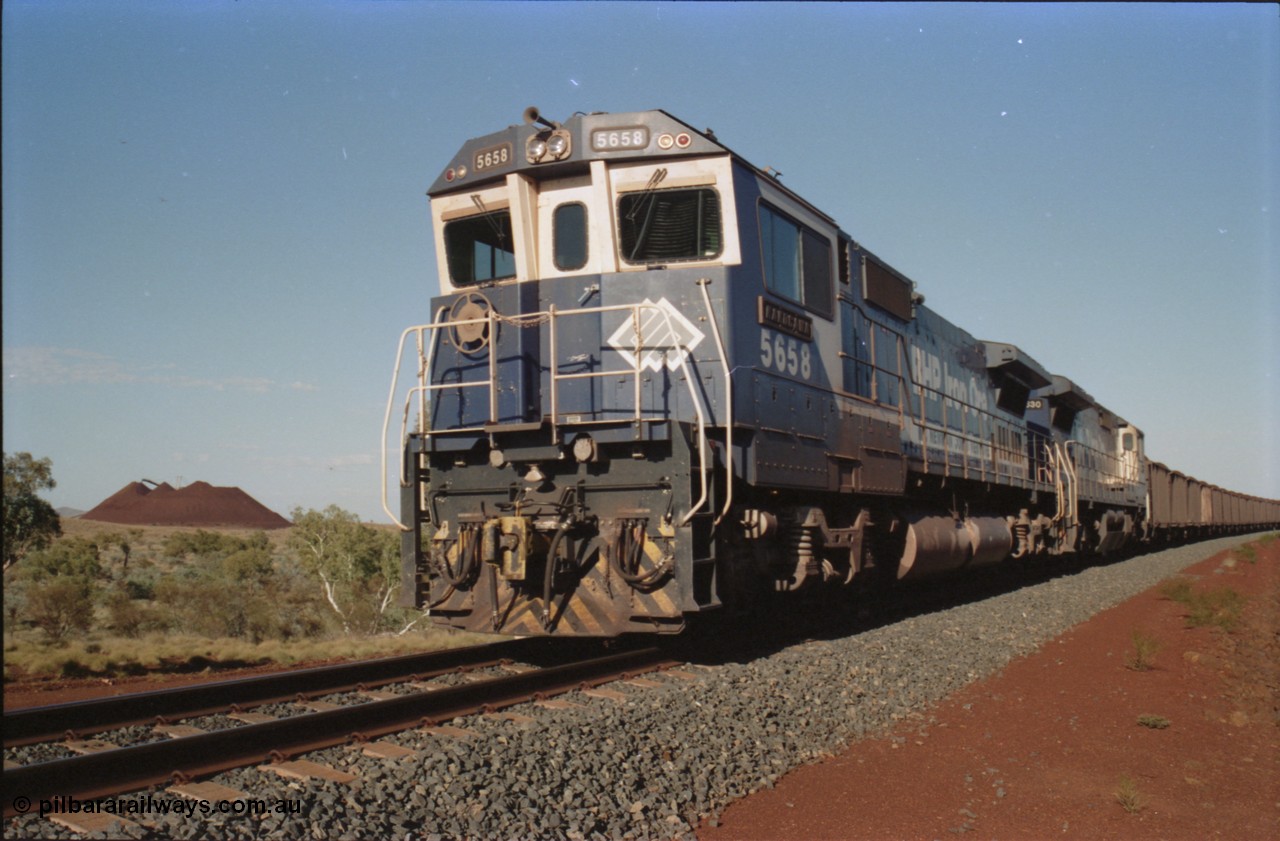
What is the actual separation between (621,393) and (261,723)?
3782 millimetres

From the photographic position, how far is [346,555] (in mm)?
22828

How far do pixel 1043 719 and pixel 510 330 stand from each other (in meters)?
5.08

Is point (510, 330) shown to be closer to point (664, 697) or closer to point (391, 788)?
point (664, 697)

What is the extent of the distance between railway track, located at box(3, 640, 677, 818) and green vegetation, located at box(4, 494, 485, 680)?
3.07 metres

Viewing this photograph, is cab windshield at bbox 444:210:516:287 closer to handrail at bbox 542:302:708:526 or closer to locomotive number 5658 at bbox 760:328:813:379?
handrail at bbox 542:302:708:526

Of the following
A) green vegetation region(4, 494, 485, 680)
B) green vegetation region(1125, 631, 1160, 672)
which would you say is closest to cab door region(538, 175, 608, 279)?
green vegetation region(4, 494, 485, 680)

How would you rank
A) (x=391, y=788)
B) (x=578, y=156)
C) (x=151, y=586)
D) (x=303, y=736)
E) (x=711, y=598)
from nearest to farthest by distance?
(x=391, y=788) → (x=303, y=736) → (x=711, y=598) → (x=578, y=156) → (x=151, y=586)

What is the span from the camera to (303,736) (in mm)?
5309

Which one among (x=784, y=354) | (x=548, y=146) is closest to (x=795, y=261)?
(x=784, y=354)

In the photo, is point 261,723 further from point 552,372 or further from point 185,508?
point 185,508

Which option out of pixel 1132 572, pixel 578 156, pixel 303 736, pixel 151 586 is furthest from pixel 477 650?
pixel 151 586

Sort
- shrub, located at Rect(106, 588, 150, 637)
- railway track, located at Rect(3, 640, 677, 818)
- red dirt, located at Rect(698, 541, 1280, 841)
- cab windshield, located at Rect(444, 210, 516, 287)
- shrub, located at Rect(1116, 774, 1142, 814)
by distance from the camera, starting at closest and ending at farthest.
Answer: railway track, located at Rect(3, 640, 677, 818)
red dirt, located at Rect(698, 541, 1280, 841)
shrub, located at Rect(1116, 774, 1142, 814)
cab windshield, located at Rect(444, 210, 516, 287)
shrub, located at Rect(106, 588, 150, 637)

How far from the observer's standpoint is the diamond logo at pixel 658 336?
7730mm

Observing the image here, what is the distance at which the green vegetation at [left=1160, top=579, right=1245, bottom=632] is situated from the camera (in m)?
11.6
